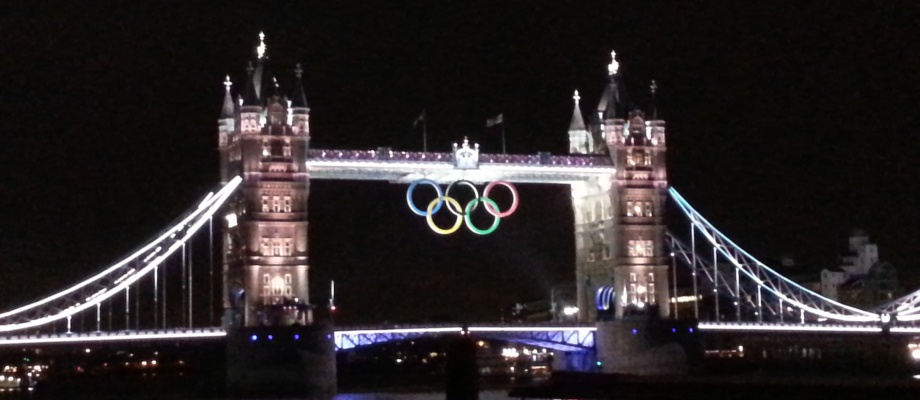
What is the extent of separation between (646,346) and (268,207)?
18.9m

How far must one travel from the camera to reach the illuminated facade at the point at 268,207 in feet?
260

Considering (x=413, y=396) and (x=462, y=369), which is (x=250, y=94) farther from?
(x=462, y=369)

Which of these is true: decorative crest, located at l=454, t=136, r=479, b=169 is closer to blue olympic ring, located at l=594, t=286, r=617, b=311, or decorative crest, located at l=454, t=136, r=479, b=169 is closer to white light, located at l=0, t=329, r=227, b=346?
blue olympic ring, located at l=594, t=286, r=617, b=311

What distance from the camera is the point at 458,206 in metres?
84.2

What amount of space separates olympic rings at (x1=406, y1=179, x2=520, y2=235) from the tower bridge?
1.66 feet

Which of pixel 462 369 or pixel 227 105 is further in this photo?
pixel 227 105

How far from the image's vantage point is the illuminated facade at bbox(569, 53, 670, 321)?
8762cm

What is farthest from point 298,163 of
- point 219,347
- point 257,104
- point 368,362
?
point 368,362

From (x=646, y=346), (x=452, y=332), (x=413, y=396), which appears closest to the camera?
(x=413, y=396)

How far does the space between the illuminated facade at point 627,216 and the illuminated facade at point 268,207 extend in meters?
16.0

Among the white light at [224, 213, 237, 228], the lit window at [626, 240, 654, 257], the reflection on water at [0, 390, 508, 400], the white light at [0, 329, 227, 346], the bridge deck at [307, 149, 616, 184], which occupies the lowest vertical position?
the reflection on water at [0, 390, 508, 400]

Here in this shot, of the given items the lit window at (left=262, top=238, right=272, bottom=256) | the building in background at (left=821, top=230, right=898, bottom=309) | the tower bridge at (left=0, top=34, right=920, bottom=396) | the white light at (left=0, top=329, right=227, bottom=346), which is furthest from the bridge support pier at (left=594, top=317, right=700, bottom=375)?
the building in background at (left=821, top=230, right=898, bottom=309)

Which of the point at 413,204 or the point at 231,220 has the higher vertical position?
the point at 413,204

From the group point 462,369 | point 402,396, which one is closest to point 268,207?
point 402,396
